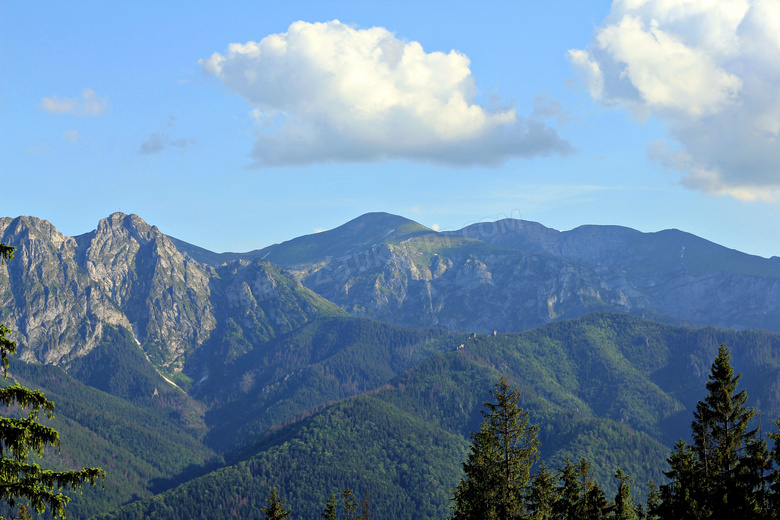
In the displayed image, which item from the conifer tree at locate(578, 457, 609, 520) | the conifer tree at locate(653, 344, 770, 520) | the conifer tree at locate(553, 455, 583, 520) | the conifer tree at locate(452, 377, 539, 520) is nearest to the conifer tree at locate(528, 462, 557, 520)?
the conifer tree at locate(553, 455, 583, 520)

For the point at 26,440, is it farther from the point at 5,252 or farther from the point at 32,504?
the point at 5,252

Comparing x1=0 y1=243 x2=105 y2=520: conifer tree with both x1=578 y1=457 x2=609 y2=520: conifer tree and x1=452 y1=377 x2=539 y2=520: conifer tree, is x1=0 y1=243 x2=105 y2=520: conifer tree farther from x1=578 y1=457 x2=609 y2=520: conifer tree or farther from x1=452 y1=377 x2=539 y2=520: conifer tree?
x1=578 y1=457 x2=609 y2=520: conifer tree

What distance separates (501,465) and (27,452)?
39.1 metres

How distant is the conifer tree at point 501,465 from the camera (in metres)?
60.3

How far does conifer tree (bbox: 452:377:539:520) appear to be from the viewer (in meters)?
60.3

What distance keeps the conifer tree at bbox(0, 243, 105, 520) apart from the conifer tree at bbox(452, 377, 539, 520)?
118ft

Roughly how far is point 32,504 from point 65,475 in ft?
5.51

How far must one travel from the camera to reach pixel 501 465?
61.5 metres

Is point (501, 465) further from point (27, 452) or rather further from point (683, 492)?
point (27, 452)

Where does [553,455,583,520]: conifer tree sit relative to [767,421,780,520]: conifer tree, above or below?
below

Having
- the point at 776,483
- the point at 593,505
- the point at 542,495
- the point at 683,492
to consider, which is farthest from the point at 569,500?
the point at 776,483

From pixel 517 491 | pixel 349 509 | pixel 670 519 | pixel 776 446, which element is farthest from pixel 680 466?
pixel 349 509

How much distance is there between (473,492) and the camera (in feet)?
205

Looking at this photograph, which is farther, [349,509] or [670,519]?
[349,509]
